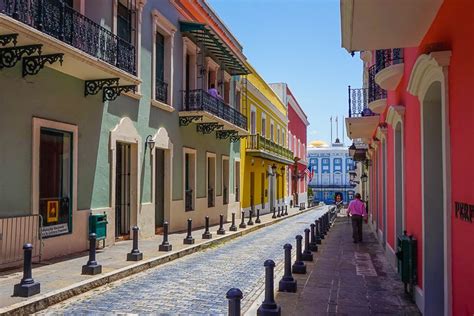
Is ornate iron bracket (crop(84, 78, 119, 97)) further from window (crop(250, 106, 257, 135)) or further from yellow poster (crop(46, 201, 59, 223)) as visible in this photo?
window (crop(250, 106, 257, 135))

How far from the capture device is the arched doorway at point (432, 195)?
6059mm

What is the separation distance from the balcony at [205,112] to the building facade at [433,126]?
28.9ft

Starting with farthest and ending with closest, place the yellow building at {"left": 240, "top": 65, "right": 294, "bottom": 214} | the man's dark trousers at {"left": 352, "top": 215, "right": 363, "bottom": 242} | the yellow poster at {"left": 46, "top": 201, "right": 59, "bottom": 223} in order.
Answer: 1. the yellow building at {"left": 240, "top": 65, "right": 294, "bottom": 214}
2. the man's dark trousers at {"left": 352, "top": 215, "right": 363, "bottom": 242}
3. the yellow poster at {"left": 46, "top": 201, "right": 59, "bottom": 223}

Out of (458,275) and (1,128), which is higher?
(1,128)

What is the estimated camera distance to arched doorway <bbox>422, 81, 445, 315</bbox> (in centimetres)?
606

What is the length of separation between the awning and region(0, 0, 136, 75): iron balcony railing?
4.67 metres

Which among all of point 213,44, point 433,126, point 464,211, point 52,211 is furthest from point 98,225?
point 213,44

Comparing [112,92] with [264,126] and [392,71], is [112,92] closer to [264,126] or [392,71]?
[392,71]

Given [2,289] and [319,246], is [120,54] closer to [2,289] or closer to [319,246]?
[2,289]

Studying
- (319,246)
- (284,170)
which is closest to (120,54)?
(319,246)

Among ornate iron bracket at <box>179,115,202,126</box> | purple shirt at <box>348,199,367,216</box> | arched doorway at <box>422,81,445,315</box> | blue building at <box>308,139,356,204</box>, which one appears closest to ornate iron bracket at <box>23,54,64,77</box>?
arched doorway at <box>422,81,445,315</box>

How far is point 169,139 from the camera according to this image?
1609 cm

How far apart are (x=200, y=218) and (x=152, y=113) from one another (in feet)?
19.0

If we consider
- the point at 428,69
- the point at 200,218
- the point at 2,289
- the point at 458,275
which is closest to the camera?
the point at 458,275
